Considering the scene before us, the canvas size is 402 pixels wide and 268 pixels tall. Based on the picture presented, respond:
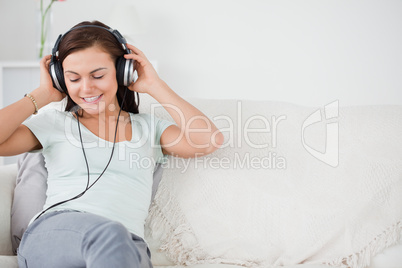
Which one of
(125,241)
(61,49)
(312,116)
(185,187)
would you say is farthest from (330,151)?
(61,49)

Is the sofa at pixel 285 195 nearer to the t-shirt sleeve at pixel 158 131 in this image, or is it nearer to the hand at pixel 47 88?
the t-shirt sleeve at pixel 158 131

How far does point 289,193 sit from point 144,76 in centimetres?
54

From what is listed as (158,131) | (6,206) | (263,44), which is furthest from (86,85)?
(263,44)

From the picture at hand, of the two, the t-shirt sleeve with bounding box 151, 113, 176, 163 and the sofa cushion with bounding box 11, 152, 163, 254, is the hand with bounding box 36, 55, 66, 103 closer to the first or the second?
the sofa cushion with bounding box 11, 152, 163, 254

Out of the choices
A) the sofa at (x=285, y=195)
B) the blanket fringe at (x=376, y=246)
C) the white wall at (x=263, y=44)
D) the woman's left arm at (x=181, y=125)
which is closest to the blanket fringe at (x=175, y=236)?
the sofa at (x=285, y=195)

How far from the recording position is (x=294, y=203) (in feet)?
4.25

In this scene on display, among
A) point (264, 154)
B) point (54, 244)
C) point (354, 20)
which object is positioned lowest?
point (54, 244)

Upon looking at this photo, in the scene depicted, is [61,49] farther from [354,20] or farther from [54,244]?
[354,20]

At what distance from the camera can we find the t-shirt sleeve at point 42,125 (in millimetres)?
1229

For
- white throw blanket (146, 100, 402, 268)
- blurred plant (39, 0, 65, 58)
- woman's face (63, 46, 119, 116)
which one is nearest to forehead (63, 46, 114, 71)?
woman's face (63, 46, 119, 116)

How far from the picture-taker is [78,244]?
96cm

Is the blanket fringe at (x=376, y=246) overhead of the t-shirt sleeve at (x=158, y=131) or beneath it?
beneath

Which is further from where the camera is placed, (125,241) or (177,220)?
(177,220)

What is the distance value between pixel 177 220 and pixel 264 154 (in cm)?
32
